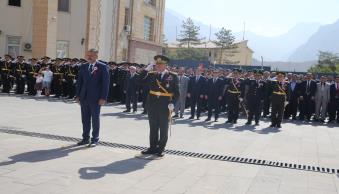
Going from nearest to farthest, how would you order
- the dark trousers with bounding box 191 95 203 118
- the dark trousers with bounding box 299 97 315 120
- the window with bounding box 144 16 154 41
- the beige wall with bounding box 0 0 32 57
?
1. the dark trousers with bounding box 191 95 203 118
2. the dark trousers with bounding box 299 97 315 120
3. the beige wall with bounding box 0 0 32 57
4. the window with bounding box 144 16 154 41

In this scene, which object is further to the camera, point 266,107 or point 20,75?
point 20,75

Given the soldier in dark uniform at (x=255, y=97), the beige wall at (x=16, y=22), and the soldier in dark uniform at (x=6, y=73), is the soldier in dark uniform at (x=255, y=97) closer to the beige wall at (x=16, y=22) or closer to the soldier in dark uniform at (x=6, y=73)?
the soldier in dark uniform at (x=6, y=73)

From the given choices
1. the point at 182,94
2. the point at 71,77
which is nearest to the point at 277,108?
the point at 182,94

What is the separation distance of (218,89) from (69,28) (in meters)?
17.3

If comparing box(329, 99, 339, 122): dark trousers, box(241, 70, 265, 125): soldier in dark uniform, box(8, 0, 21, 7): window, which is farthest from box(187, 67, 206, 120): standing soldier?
box(8, 0, 21, 7): window

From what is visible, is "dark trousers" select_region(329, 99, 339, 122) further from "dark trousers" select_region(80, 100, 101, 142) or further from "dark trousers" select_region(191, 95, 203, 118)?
"dark trousers" select_region(80, 100, 101, 142)

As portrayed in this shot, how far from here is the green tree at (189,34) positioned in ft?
302

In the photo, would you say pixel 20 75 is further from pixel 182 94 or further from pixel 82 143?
pixel 82 143

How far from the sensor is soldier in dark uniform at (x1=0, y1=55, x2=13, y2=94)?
20672 mm

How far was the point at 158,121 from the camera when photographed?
8.93 m

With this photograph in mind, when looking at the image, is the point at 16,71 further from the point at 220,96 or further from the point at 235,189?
the point at 235,189

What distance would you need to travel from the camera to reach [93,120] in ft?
31.0

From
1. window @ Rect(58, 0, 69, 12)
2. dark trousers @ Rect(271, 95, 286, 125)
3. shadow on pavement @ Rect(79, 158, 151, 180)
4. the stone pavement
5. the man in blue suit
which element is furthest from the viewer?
window @ Rect(58, 0, 69, 12)

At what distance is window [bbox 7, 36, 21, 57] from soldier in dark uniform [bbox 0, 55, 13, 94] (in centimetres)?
787
